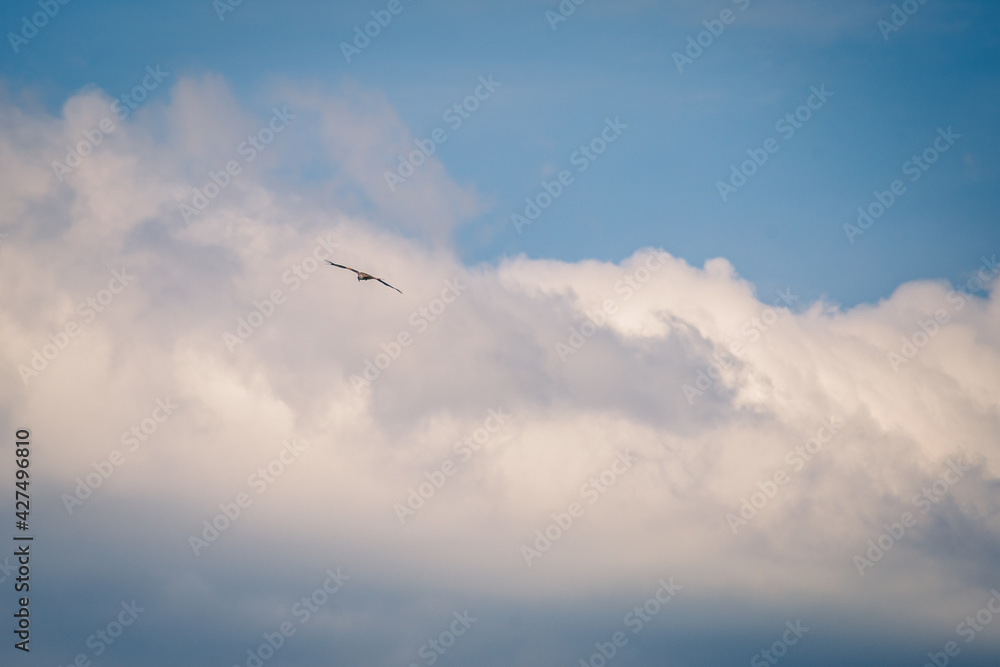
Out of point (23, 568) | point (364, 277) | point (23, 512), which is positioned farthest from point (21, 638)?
point (364, 277)

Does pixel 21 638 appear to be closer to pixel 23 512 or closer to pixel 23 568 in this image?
pixel 23 568

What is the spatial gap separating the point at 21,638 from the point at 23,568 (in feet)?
49.7

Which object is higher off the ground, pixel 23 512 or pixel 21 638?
pixel 23 512

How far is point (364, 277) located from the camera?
100875 millimetres

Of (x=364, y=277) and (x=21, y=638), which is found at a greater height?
(x=364, y=277)

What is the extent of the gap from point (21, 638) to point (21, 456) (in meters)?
39.6

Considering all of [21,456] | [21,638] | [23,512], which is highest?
[21,456]

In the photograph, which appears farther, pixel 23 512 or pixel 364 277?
pixel 23 512

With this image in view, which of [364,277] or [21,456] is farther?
[21,456]

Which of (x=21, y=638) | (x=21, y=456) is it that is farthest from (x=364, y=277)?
(x=21, y=638)

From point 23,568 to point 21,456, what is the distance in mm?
24550

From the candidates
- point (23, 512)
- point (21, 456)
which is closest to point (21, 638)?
point (23, 512)

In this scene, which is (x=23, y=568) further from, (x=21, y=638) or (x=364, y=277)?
(x=364, y=277)

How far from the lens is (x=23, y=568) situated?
121875 mm
